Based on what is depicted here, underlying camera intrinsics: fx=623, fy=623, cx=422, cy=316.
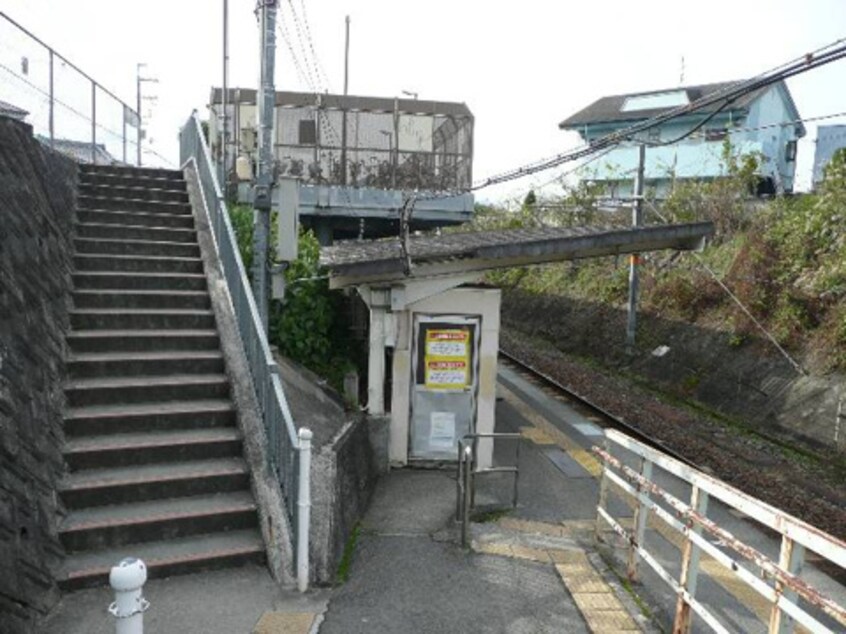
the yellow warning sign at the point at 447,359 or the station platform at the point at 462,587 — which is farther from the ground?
the yellow warning sign at the point at 447,359

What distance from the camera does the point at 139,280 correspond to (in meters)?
7.86

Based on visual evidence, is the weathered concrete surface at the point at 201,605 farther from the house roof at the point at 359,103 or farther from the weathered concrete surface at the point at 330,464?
the house roof at the point at 359,103

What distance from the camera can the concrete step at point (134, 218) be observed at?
8.91m

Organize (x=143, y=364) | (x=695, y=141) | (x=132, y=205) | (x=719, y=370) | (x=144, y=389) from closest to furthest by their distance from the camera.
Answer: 1. (x=144, y=389)
2. (x=143, y=364)
3. (x=132, y=205)
4. (x=719, y=370)
5. (x=695, y=141)

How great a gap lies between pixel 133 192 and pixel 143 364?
14.4 ft

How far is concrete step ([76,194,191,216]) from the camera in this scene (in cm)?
923

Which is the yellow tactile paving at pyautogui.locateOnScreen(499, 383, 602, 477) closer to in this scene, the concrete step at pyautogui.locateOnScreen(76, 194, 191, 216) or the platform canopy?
the platform canopy

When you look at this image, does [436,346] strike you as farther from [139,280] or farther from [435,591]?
[139,280]

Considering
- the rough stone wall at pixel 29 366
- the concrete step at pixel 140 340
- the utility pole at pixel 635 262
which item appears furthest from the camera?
the utility pole at pixel 635 262

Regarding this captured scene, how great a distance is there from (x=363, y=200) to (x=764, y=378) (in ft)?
34.6

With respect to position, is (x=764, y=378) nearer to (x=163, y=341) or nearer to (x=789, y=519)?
(x=789, y=519)

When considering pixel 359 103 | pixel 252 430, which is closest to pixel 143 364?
pixel 252 430

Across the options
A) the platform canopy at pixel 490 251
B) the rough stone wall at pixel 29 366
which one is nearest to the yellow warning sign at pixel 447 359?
the platform canopy at pixel 490 251

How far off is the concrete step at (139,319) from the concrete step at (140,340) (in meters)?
0.12
